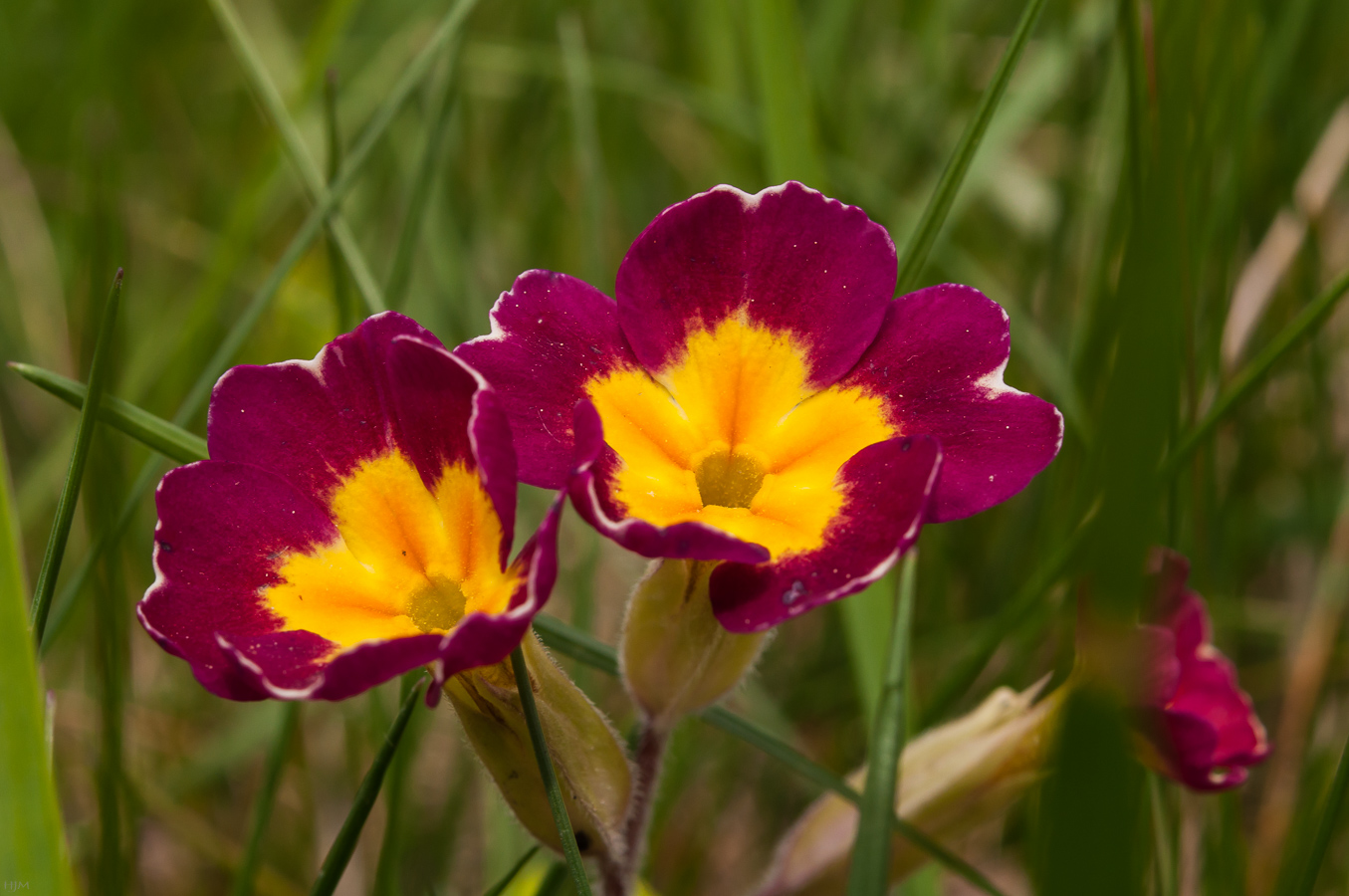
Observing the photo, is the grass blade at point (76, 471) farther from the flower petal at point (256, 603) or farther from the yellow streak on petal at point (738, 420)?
the yellow streak on petal at point (738, 420)

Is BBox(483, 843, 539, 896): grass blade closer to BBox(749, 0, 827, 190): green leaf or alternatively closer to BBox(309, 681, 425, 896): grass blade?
BBox(309, 681, 425, 896): grass blade

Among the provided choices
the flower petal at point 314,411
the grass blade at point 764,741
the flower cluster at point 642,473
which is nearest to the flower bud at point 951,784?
the grass blade at point 764,741

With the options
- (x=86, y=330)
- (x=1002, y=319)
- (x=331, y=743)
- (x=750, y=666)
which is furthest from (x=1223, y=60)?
(x=331, y=743)

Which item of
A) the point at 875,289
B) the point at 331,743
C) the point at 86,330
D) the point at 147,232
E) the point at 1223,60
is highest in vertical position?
the point at 1223,60

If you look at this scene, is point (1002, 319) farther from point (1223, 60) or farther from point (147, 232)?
point (147, 232)

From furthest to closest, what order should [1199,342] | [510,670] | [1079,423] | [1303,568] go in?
[1303,568], [1199,342], [1079,423], [510,670]

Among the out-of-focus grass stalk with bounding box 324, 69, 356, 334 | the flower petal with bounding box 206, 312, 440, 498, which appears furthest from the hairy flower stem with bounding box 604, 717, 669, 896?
the out-of-focus grass stalk with bounding box 324, 69, 356, 334
